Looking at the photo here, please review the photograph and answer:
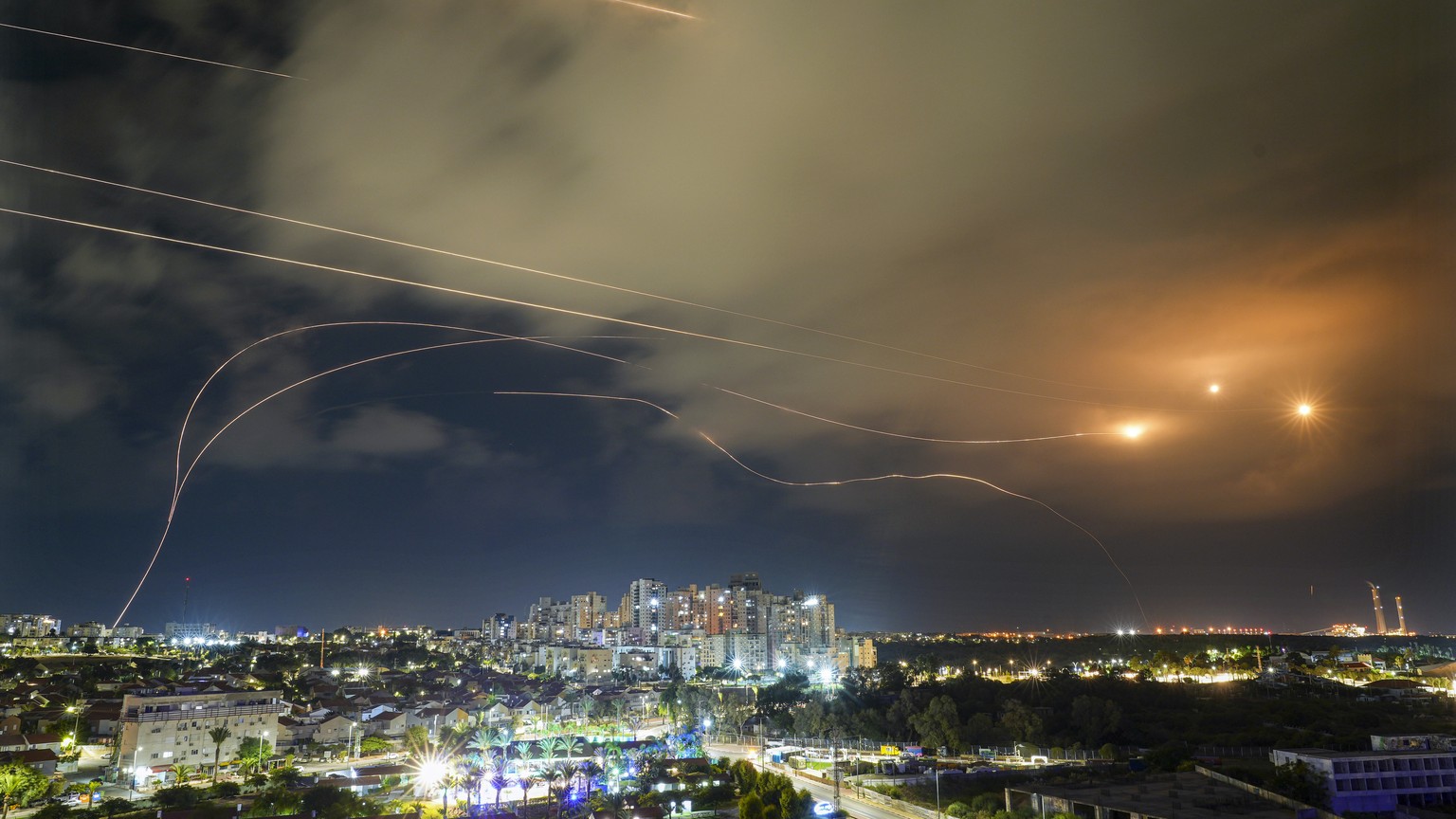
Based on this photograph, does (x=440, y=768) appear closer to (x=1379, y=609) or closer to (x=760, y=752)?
(x=760, y=752)

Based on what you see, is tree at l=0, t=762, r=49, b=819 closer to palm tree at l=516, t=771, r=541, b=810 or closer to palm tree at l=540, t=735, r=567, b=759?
palm tree at l=516, t=771, r=541, b=810

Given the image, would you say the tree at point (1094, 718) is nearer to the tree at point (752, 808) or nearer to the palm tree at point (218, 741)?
the tree at point (752, 808)

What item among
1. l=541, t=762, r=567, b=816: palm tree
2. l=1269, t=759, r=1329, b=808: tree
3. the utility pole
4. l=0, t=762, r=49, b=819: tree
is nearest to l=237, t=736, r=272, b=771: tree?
l=0, t=762, r=49, b=819: tree

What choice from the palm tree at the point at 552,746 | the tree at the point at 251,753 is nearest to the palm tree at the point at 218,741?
the tree at the point at 251,753

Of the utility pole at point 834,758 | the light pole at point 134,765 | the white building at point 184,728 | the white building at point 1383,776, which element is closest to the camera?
the white building at point 1383,776

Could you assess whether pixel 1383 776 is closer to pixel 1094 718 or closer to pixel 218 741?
pixel 1094 718

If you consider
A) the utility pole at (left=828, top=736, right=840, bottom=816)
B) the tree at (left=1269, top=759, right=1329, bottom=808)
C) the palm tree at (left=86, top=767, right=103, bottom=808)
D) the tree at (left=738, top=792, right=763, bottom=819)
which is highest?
the tree at (left=738, top=792, right=763, bottom=819)
